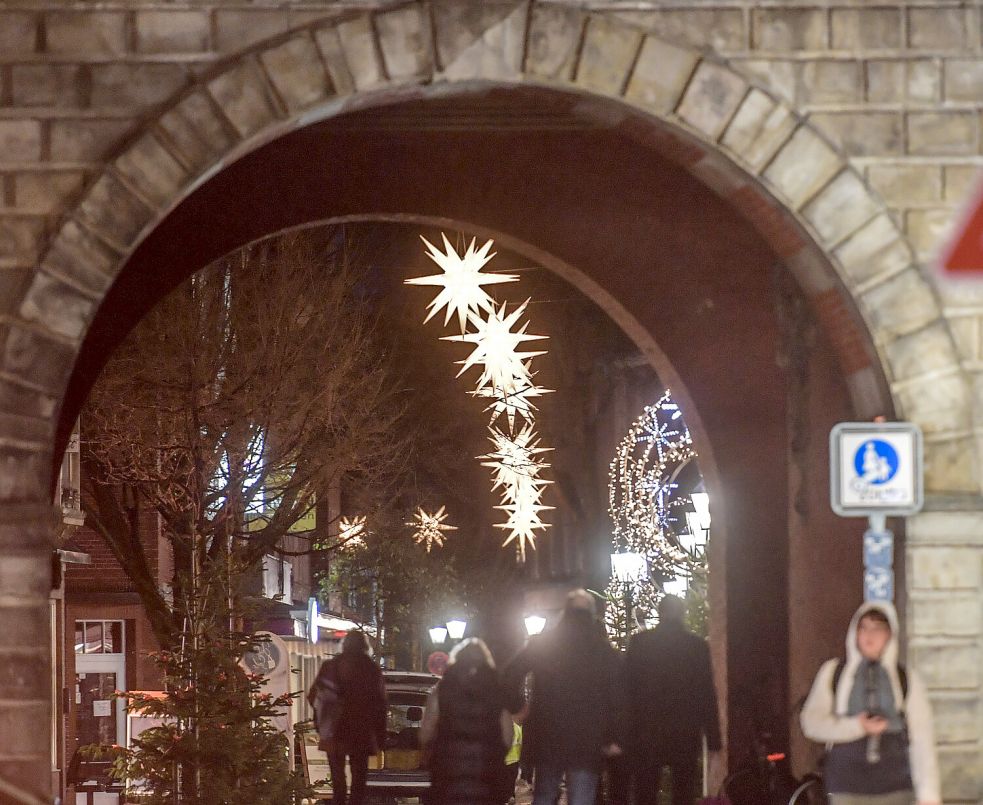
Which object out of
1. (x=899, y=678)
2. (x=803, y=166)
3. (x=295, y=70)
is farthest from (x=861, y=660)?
(x=295, y=70)

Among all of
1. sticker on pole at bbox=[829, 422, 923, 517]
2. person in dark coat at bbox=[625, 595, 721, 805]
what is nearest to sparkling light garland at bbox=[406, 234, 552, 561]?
person in dark coat at bbox=[625, 595, 721, 805]

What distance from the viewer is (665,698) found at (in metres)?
12.7

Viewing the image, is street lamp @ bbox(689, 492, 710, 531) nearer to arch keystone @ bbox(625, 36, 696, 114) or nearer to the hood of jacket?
arch keystone @ bbox(625, 36, 696, 114)

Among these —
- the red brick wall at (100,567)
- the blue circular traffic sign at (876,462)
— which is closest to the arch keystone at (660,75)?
the blue circular traffic sign at (876,462)

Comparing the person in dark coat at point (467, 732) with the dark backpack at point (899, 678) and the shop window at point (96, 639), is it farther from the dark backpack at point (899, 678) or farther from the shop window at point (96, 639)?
the shop window at point (96, 639)

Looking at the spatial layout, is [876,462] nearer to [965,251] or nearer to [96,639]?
[965,251]

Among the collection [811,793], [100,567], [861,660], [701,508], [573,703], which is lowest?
[811,793]

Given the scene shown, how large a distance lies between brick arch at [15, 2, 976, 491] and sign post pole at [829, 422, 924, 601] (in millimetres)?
330

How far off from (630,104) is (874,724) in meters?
3.78

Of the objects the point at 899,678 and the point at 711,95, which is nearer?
the point at 899,678

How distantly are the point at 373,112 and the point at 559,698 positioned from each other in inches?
172

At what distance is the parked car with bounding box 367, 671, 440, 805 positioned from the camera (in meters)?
21.1

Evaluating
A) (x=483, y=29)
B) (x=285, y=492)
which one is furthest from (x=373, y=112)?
(x=285, y=492)

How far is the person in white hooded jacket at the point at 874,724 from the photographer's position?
8.82m
